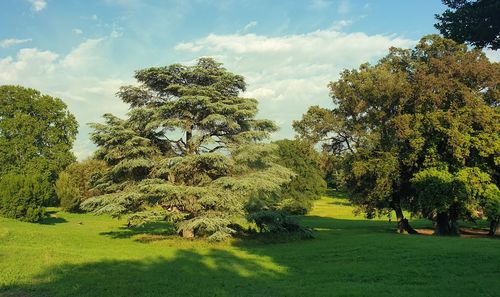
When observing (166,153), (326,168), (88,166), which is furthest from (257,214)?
(88,166)

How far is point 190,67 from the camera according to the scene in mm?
28797

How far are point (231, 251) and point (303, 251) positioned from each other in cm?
371

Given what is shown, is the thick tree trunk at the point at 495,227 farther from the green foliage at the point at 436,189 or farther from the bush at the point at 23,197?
the bush at the point at 23,197

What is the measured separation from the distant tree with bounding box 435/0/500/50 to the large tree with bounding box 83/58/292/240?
631 inches

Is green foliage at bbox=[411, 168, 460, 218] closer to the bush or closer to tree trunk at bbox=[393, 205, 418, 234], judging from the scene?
tree trunk at bbox=[393, 205, 418, 234]

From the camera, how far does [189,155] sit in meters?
27.5

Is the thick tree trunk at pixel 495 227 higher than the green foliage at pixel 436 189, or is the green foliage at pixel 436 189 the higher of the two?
the green foliage at pixel 436 189

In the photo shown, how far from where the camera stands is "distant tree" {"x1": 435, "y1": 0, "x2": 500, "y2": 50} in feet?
36.9

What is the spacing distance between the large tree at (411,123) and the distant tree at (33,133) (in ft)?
124

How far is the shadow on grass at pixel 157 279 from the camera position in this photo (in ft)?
38.2

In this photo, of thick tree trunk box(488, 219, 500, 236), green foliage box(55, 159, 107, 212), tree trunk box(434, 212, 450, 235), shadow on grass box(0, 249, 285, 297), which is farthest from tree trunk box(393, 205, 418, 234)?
green foliage box(55, 159, 107, 212)

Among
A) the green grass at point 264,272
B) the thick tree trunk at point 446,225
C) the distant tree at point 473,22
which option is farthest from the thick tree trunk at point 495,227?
the distant tree at point 473,22

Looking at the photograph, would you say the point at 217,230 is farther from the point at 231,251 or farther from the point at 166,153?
the point at 166,153

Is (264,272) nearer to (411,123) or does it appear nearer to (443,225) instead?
(411,123)
